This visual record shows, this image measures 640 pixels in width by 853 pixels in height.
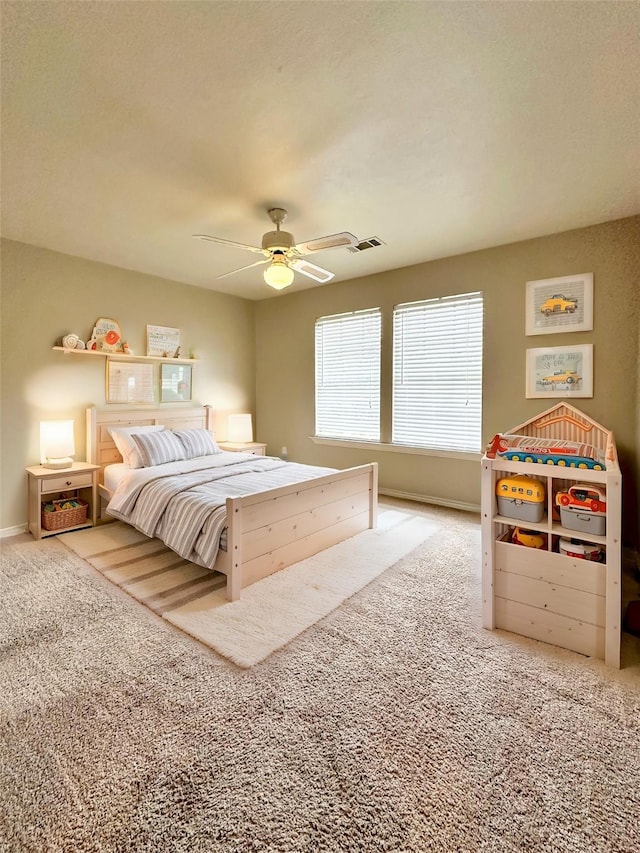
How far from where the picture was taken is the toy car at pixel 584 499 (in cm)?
187

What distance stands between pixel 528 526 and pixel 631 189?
2490 millimetres

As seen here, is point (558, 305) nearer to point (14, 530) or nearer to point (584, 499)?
point (584, 499)

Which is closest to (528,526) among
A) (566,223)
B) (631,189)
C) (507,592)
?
(507,592)

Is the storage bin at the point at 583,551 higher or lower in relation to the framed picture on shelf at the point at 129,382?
lower

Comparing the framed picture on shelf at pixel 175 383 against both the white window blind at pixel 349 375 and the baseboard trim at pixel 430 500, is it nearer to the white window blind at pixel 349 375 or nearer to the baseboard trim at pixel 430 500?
the white window blind at pixel 349 375

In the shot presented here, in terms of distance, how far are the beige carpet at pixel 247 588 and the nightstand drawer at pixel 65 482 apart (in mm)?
441

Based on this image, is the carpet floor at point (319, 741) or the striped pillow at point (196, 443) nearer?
the carpet floor at point (319, 741)

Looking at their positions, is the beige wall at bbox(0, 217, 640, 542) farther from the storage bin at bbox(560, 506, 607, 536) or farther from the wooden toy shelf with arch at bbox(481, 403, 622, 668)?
the storage bin at bbox(560, 506, 607, 536)

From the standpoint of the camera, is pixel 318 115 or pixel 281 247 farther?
pixel 281 247

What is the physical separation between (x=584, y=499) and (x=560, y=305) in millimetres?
2263

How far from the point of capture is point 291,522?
280cm

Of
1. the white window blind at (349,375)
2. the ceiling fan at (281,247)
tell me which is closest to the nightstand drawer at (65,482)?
the ceiling fan at (281,247)

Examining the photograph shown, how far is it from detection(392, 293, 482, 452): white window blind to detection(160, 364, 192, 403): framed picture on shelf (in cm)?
263

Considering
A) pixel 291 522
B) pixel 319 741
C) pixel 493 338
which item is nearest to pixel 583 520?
pixel 319 741
